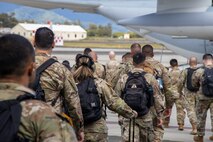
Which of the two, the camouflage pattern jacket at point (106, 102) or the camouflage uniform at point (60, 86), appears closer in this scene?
the camouflage uniform at point (60, 86)

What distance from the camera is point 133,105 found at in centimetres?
588

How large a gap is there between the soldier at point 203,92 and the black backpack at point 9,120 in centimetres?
635

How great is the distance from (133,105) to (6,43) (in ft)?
11.8

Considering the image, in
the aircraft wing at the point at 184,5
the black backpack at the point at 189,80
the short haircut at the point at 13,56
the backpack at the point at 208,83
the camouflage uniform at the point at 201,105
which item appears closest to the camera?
the short haircut at the point at 13,56

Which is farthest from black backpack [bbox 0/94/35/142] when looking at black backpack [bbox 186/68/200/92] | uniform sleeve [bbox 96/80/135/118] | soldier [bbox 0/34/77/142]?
black backpack [bbox 186/68/200/92]

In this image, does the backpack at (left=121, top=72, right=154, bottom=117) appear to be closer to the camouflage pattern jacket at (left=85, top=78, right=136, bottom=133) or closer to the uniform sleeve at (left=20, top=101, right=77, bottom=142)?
the camouflage pattern jacket at (left=85, top=78, right=136, bottom=133)

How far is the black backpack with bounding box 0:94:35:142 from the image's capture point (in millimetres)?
2213

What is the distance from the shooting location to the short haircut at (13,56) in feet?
7.71

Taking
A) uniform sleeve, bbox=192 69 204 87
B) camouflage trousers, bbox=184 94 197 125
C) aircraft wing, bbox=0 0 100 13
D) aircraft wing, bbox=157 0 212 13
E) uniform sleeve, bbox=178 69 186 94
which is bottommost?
camouflage trousers, bbox=184 94 197 125

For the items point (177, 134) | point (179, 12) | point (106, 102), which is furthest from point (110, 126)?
point (179, 12)

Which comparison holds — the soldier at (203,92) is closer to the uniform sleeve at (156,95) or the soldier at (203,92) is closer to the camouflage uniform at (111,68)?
the uniform sleeve at (156,95)

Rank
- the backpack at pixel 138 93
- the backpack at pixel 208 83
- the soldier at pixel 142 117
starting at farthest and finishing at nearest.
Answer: the backpack at pixel 208 83, the soldier at pixel 142 117, the backpack at pixel 138 93

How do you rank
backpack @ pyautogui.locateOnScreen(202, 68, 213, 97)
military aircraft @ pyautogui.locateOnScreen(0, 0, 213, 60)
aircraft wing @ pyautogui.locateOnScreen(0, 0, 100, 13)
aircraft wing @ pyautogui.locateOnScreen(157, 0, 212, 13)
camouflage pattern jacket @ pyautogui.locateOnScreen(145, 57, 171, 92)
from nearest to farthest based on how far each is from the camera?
camouflage pattern jacket @ pyautogui.locateOnScreen(145, 57, 171, 92) → backpack @ pyautogui.locateOnScreen(202, 68, 213, 97) → military aircraft @ pyautogui.locateOnScreen(0, 0, 213, 60) → aircraft wing @ pyautogui.locateOnScreen(157, 0, 212, 13) → aircraft wing @ pyautogui.locateOnScreen(0, 0, 100, 13)

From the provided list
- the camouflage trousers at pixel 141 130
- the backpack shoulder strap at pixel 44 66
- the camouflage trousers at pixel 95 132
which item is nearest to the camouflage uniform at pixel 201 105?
the camouflage trousers at pixel 141 130
